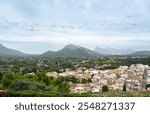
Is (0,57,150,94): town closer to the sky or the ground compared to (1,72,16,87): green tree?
closer to the ground

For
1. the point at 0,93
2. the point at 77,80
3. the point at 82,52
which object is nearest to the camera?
the point at 0,93

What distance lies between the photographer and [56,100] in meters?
6.05

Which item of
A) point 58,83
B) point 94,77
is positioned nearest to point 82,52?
point 94,77

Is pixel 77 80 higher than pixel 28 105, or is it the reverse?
pixel 28 105

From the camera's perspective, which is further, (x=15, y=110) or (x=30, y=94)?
(x=30, y=94)

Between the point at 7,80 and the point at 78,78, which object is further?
the point at 78,78

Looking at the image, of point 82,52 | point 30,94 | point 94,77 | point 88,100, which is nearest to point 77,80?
point 94,77

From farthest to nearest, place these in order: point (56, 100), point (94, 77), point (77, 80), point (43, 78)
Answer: point (94, 77), point (77, 80), point (43, 78), point (56, 100)

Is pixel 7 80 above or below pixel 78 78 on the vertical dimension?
above

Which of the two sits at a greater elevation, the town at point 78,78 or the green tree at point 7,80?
the green tree at point 7,80

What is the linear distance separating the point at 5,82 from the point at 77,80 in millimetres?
31900

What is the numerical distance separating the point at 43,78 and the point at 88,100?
13.2 meters

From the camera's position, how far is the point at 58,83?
19688 mm

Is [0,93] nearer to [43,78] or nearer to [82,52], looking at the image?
[43,78]
